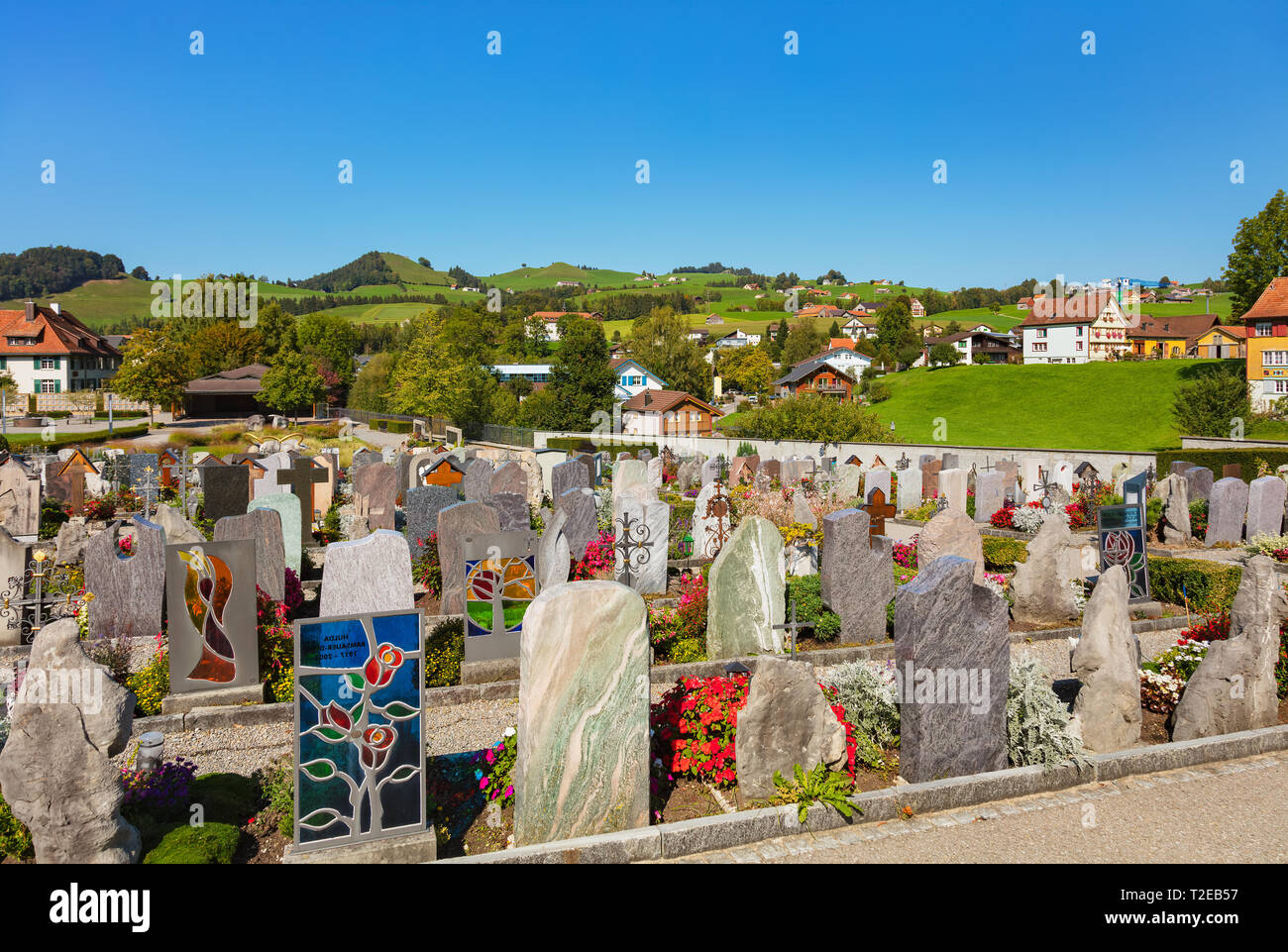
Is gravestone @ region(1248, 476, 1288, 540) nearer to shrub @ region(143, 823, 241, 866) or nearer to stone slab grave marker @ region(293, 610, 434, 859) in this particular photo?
stone slab grave marker @ region(293, 610, 434, 859)

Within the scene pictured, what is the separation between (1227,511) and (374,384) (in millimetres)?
61717

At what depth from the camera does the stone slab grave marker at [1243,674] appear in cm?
725

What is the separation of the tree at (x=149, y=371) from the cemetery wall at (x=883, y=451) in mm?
29060

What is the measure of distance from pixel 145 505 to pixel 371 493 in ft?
20.2

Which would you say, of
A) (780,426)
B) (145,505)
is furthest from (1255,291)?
(145,505)

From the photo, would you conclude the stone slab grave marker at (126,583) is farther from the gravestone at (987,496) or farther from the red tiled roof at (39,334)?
the red tiled roof at (39,334)

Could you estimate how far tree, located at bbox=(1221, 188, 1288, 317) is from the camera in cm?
4894

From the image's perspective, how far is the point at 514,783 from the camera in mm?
5590

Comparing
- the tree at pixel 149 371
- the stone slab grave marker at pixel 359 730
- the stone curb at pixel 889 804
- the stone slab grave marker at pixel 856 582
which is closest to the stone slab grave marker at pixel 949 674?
the stone curb at pixel 889 804

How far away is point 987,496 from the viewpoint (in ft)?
70.0

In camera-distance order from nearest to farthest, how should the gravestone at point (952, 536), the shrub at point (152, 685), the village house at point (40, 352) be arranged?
the shrub at point (152, 685) → the gravestone at point (952, 536) → the village house at point (40, 352)

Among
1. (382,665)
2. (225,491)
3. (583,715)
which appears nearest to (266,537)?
(225,491)

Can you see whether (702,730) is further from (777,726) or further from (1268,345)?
(1268,345)
